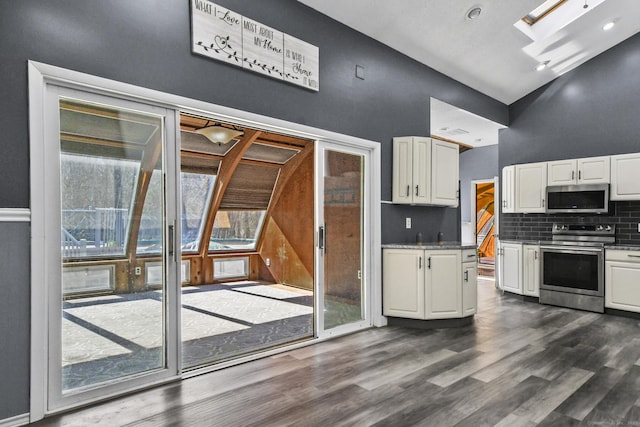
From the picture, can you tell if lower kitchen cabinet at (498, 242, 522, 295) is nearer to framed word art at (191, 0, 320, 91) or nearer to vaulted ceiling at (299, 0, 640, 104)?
vaulted ceiling at (299, 0, 640, 104)

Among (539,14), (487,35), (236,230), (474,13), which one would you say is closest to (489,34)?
(487,35)

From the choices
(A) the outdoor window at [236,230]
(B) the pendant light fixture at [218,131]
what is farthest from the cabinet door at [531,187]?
(A) the outdoor window at [236,230]

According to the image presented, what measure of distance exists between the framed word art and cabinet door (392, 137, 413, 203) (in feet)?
4.07

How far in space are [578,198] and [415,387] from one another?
13.8 ft

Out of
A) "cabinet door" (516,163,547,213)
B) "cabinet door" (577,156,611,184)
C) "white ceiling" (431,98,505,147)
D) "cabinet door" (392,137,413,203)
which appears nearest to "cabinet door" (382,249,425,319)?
"cabinet door" (392,137,413,203)

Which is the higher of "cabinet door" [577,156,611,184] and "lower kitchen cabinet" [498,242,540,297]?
"cabinet door" [577,156,611,184]

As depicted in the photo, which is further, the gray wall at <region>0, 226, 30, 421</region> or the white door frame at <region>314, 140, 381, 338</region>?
the white door frame at <region>314, 140, 381, 338</region>

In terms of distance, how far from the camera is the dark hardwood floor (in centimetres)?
231

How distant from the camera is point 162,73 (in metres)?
2.76

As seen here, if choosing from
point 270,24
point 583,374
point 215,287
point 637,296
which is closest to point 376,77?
point 270,24

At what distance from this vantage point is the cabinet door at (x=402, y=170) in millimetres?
4426

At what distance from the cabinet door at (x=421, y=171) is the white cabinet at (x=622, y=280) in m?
2.58

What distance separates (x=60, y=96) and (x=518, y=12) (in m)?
4.34

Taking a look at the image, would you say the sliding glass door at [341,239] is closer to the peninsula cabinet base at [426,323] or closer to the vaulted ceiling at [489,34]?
the peninsula cabinet base at [426,323]
